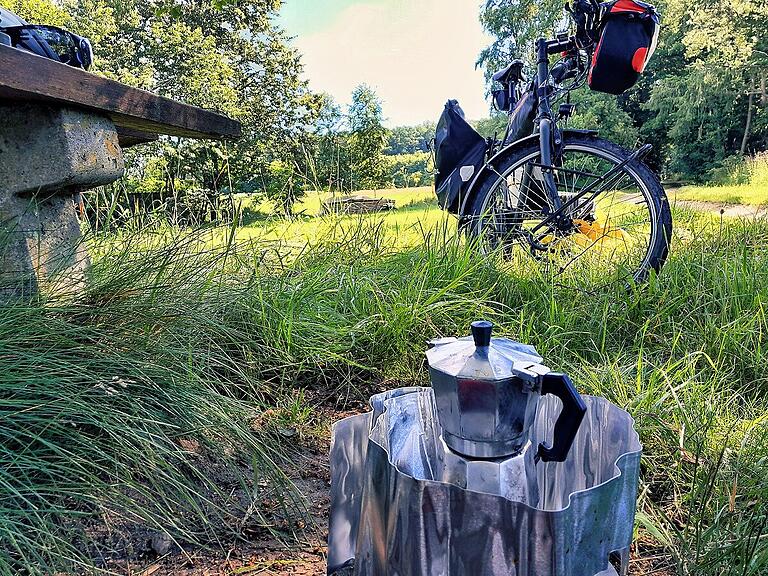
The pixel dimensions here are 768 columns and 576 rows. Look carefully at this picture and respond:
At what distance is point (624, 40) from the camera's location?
245cm

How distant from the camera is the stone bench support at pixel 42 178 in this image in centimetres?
154

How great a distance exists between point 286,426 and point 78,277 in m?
0.83

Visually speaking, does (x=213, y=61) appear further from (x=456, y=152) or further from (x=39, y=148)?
(x=39, y=148)

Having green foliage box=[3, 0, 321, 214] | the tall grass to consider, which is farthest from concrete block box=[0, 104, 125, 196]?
green foliage box=[3, 0, 321, 214]

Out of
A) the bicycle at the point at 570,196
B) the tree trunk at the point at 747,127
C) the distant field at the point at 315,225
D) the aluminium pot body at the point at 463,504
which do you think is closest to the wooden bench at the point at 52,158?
the distant field at the point at 315,225

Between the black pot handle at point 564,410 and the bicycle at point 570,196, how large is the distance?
172 cm

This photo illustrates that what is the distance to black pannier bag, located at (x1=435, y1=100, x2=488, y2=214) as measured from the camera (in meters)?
3.17

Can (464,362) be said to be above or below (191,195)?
below

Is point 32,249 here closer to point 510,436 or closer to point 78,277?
point 78,277

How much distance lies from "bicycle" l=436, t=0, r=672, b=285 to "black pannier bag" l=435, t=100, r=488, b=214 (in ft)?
1.17

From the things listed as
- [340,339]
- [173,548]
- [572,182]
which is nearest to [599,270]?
[572,182]

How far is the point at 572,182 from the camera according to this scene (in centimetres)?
262

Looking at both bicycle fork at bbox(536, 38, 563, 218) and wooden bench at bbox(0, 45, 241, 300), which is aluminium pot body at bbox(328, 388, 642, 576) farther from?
bicycle fork at bbox(536, 38, 563, 218)

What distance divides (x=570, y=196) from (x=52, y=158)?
2.22 metres
